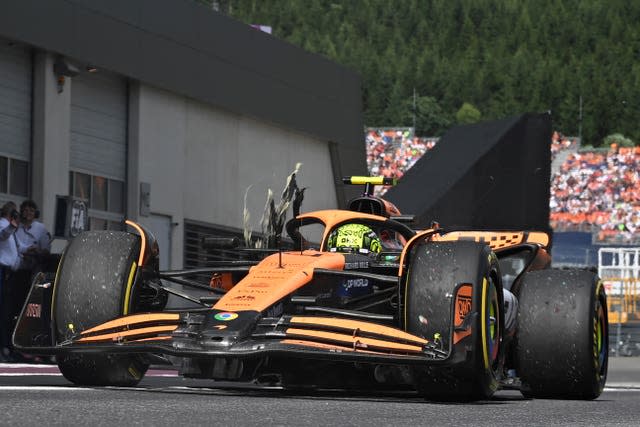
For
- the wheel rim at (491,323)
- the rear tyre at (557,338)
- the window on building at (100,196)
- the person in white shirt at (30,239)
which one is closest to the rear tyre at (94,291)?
the wheel rim at (491,323)

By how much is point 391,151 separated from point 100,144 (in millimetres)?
79075

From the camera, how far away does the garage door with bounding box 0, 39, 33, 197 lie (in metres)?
22.8

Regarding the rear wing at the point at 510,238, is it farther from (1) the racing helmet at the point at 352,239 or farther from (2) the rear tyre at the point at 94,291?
(2) the rear tyre at the point at 94,291

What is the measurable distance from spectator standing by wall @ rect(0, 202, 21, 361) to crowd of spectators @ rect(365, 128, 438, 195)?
276 ft

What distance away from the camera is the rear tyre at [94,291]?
29.8 ft

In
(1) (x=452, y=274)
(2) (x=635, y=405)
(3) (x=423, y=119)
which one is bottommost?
(2) (x=635, y=405)

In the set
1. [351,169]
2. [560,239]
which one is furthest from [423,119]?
[351,169]

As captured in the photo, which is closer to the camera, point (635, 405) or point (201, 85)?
point (635, 405)

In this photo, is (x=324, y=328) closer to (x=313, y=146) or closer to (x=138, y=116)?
(x=138, y=116)

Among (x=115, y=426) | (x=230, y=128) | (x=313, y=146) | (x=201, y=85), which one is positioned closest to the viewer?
(x=115, y=426)

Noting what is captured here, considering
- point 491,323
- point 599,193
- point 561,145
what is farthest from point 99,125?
point 561,145

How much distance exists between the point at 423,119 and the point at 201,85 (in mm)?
163687

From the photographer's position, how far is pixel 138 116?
1073 inches

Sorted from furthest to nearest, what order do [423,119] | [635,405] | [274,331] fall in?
[423,119], [635,405], [274,331]
